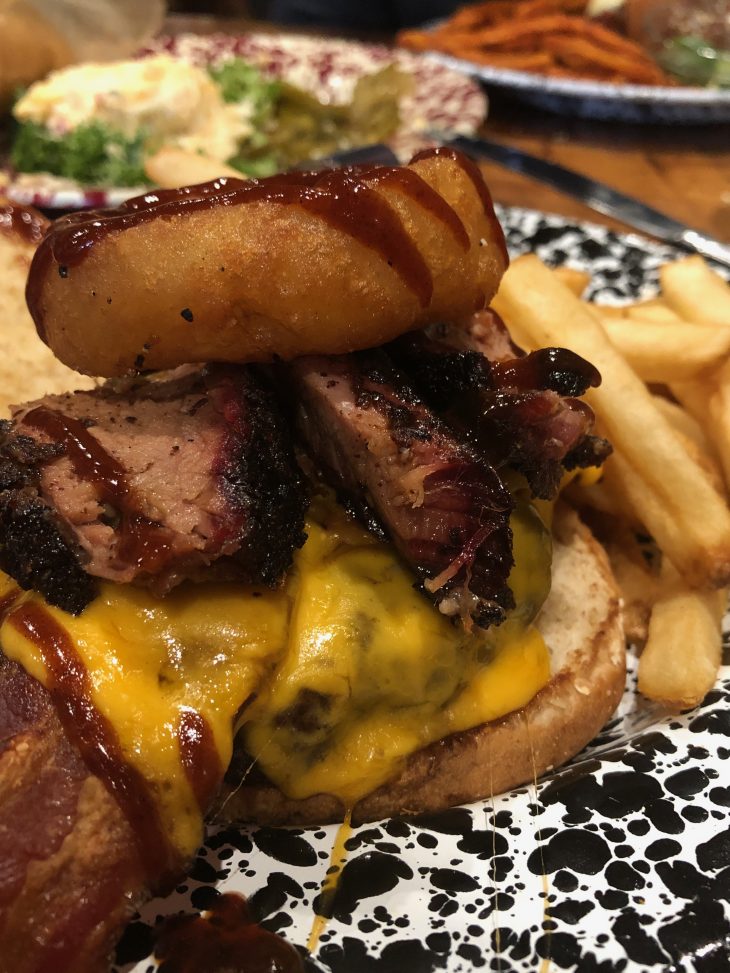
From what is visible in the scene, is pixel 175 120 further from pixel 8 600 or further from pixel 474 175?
pixel 8 600

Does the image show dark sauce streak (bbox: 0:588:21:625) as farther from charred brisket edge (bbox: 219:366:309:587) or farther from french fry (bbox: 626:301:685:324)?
french fry (bbox: 626:301:685:324)

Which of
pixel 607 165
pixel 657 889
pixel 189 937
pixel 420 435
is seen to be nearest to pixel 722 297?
pixel 420 435

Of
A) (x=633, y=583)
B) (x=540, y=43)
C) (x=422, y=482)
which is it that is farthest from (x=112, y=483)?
(x=540, y=43)

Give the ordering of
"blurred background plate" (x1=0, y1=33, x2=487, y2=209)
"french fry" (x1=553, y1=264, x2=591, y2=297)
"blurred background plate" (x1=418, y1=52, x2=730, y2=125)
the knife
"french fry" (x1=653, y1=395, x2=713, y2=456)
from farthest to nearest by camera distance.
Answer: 1. "blurred background plate" (x1=418, y1=52, x2=730, y2=125)
2. "blurred background plate" (x1=0, y1=33, x2=487, y2=209)
3. the knife
4. "french fry" (x1=553, y1=264, x2=591, y2=297)
5. "french fry" (x1=653, y1=395, x2=713, y2=456)

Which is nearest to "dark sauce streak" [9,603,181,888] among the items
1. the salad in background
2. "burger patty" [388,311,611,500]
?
"burger patty" [388,311,611,500]

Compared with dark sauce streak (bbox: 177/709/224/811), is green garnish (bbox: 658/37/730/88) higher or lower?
higher

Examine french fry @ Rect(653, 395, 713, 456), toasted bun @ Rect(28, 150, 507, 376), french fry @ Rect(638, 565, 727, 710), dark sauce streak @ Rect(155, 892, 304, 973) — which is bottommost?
dark sauce streak @ Rect(155, 892, 304, 973)

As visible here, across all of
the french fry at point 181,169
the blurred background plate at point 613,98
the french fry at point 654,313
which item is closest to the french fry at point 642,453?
the french fry at point 654,313
